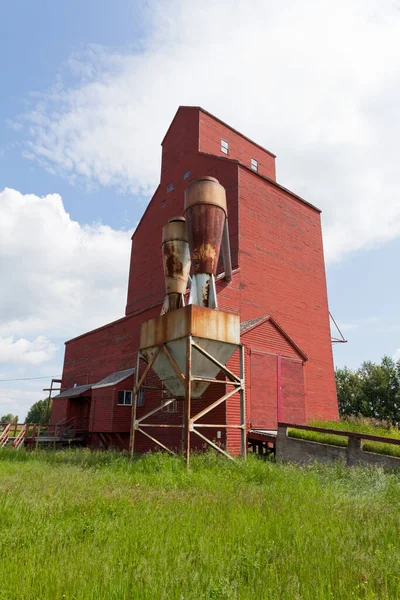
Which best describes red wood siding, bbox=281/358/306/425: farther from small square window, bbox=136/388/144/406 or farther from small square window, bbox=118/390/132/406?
small square window, bbox=118/390/132/406

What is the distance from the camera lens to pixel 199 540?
5105 mm

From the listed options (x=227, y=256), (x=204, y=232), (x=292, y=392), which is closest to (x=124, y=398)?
(x=292, y=392)

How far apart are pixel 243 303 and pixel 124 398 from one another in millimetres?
8412

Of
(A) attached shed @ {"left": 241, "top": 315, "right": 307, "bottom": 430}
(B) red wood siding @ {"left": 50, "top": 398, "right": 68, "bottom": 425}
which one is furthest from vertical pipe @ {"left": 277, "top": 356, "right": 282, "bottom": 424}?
(B) red wood siding @ {"left": 50, "top": 398, "right": 68, "bottom": 425}

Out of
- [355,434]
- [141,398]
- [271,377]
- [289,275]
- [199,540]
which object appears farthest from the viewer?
[289,275]

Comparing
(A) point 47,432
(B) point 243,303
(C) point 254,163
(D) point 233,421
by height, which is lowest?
(A) point 47,432

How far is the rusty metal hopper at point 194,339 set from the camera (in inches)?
526

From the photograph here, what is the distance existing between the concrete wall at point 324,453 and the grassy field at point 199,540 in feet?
10.1

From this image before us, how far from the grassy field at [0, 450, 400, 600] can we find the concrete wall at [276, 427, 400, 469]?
3.07 metres

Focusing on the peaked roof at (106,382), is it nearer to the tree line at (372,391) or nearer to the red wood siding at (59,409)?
the red wood siding at (59,409)

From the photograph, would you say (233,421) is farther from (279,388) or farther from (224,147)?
(224,147)

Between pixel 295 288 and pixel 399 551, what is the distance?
20.7m

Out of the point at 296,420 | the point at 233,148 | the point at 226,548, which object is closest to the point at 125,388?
the point at 296,420

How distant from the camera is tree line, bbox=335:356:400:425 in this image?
39.7 m
